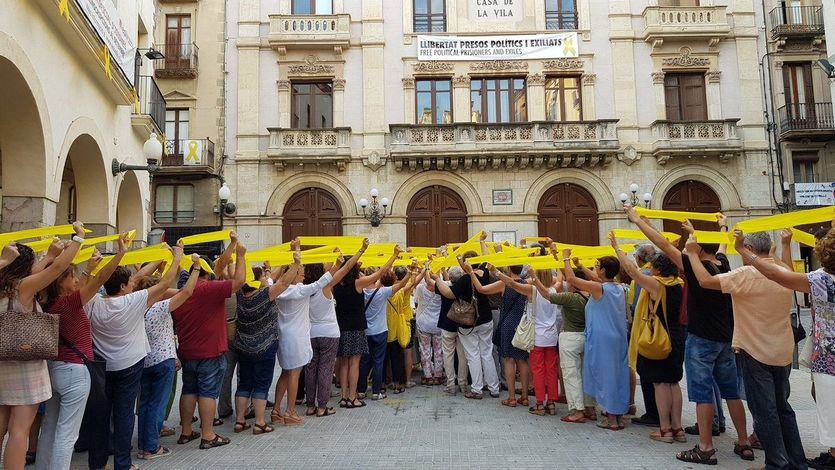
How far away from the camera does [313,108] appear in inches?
867

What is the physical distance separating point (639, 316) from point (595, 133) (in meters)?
16.5

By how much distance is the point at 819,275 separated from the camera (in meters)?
3.90

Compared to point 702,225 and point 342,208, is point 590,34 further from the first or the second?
point 342,208

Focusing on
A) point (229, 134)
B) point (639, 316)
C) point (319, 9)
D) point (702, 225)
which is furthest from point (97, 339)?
point (702, 225)

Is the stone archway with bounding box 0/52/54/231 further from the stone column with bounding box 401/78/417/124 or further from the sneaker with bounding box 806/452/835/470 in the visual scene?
the stone column with bounding box 401/78/417/124

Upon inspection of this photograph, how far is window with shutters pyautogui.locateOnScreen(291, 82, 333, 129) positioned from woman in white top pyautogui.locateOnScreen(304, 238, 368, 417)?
16170mm

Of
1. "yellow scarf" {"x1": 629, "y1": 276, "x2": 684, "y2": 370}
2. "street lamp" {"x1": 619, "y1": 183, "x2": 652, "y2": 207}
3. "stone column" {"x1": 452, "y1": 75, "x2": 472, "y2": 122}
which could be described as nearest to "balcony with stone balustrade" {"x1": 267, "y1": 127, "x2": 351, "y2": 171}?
"stone column" {"x1": 452, "y1": 75, "x2": 472, "y2": 122}

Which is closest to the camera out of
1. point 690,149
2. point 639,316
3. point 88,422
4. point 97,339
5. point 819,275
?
point 819,275

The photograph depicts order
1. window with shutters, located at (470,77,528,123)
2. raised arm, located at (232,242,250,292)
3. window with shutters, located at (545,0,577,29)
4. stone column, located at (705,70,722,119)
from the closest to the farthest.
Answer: raised arm, located at (232,242,250,292), stone column, located at (705,70,722,119), window with shutters, located at (470,77,528,123), window with shutters, located at (545,0,577,29)

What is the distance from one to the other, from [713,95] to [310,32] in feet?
52.9

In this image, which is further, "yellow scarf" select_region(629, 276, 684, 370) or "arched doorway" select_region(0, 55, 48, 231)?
"arched doorway" select_region(0, 55, 48, 231)

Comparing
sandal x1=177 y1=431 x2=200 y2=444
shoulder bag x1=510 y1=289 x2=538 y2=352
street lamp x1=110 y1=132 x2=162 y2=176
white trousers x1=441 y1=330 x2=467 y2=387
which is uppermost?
street lamp x1=110 y1=132 x2=162 y2=176

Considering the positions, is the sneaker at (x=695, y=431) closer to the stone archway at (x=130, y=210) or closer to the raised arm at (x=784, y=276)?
the raised arm at (x=784, y=276)

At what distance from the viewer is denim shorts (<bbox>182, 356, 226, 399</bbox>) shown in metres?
5.58
